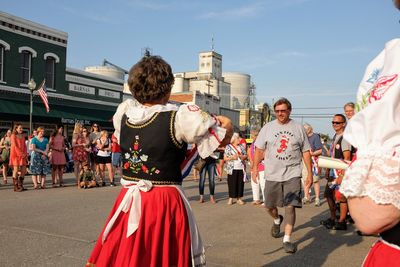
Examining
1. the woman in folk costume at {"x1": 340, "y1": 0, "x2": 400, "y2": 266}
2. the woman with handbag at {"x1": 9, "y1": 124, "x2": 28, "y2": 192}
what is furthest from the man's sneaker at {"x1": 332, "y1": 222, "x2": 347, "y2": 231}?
the woman with handbag at {"x1": 9, "y1": 124, "x2": 28, "y2": 192}

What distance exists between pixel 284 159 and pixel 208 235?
66.1 inches

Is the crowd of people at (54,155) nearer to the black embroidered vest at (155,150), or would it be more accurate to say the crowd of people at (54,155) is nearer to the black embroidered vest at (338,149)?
the black embroidered vest at (338,149)

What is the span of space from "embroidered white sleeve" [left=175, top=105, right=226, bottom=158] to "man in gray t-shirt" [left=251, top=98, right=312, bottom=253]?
333 cm

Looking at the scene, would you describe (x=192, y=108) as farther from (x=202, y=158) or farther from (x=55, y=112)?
(x=55, y=112)

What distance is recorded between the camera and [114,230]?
2.68 meters

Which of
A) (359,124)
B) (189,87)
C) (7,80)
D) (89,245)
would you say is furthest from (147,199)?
(189,87)

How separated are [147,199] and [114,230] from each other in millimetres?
307

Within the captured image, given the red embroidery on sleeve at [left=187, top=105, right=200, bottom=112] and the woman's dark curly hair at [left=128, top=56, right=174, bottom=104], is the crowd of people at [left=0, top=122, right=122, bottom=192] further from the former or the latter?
the red embroidery on sleeve at [left=187, top=105, right=200, bottom=112]

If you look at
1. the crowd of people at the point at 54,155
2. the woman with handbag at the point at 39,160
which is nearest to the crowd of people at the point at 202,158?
the crowd of people at the point at 54,155

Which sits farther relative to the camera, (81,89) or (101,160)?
(81,89)

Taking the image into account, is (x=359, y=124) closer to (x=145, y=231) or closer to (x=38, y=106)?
(x=145, y=231)

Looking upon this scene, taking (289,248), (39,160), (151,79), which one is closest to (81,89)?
(39,160)

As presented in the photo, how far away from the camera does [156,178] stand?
107 inches

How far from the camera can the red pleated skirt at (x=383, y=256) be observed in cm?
149
